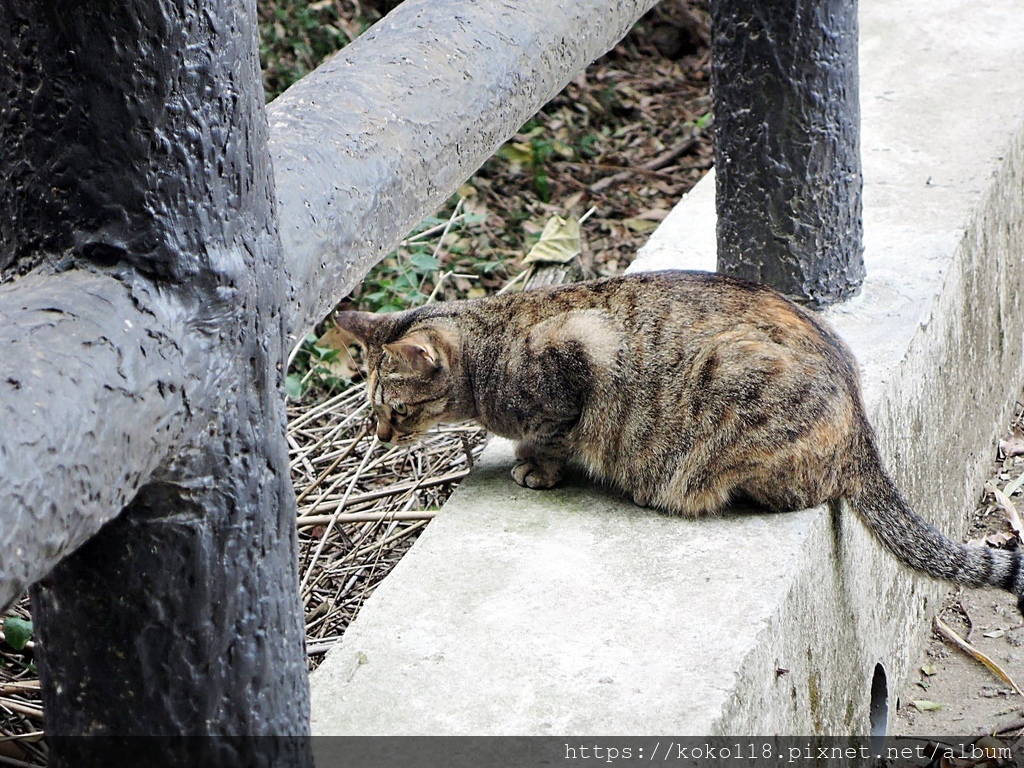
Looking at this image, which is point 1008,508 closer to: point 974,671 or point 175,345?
point 974,671

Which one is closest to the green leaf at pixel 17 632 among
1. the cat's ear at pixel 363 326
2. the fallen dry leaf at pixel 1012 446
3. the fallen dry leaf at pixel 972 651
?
the cat's ear at pixel 363 326

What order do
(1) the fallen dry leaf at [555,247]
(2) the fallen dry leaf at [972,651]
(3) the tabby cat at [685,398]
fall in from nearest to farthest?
(3) the tabby cat at [685,398], (2) the fallen dry leaf at [972,651], (1) the fallen dry leaf at [555,247]

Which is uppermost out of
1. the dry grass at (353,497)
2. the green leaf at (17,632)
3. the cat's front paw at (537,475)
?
the cat's front paw at (537,475)

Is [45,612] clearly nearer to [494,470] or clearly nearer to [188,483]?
[188,483]

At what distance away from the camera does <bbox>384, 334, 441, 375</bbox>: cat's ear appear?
3.76 m

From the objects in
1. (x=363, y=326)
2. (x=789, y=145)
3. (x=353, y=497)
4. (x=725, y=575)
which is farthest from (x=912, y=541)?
(x=353, y=497)

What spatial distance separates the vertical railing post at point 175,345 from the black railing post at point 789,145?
2371mm

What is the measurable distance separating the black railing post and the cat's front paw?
3.55 ft

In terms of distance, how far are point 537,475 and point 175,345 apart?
6.25 ft

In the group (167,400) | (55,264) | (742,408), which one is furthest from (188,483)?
(742,408)

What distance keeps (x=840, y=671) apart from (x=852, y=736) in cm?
22

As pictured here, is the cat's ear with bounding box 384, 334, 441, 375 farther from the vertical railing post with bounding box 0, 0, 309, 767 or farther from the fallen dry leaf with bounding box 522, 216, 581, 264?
the fallen dry leaf with bounding box 522, 216, 581, 264

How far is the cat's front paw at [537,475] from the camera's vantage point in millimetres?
3666

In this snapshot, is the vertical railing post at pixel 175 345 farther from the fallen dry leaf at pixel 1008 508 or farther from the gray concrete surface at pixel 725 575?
the fallen dry leaf at pixel 1008 508
